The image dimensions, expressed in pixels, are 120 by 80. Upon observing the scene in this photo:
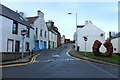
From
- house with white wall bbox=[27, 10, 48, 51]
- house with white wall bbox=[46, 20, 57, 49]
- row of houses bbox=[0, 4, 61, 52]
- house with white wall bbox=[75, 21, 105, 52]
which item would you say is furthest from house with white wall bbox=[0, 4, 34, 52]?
house with white wall bbox=[46, 20, 57, 49]

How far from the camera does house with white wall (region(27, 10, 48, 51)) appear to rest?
90.2 feet

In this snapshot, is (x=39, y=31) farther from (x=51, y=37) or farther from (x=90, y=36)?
(x=90, y=36)

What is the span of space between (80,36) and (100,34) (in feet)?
15.6

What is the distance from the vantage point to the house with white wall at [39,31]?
90.2 feet

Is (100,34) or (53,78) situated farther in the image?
(100,34)

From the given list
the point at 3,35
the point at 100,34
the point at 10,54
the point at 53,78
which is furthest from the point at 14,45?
the point at 100,34

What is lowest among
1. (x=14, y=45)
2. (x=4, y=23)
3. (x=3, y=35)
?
(x=14, y=45)

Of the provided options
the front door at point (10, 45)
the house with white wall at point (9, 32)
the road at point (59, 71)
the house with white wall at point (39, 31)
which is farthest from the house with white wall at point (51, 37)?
→ the road at point (59, 71)

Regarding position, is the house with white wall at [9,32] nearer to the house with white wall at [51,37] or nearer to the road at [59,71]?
the road at [59,71]

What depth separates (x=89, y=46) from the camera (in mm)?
28703

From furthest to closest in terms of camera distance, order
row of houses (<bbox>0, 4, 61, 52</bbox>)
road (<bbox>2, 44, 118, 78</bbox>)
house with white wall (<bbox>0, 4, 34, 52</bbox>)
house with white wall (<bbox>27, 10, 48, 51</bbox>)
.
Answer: house with white wall (<bbox>27, 10, 48, 51</bbox>)
row of houses (<bbox>0, 4, 61, 52</bbox>)
house with white wall (<bbox>0, 4, 34, 52</bbox>)
road (<bbox>2, 44, 118, 78</bbox>)

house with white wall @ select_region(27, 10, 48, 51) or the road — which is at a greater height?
house with white wall @ select_region(27, 10, 48, 51)

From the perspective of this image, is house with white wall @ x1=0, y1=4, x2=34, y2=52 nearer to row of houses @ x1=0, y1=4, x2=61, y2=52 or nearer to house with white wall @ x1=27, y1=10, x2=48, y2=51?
row of houses @ x1=0, y1=4, x2=61, y2=52

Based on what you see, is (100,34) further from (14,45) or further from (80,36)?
A: (14,45)
